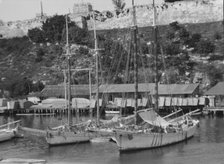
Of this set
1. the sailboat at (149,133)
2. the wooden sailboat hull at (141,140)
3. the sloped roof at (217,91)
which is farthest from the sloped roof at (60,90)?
the wooden sailboat hull at (141,140)

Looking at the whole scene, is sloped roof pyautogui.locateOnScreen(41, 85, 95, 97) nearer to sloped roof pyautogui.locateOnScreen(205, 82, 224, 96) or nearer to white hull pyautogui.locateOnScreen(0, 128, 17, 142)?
sloped roof pyautogui.locateOnScreen(205, 82, 224, 96)

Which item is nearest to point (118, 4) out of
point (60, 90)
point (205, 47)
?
point (205, 47)

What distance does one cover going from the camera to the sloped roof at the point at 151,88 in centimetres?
9375

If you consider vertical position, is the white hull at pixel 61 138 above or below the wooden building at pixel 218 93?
below

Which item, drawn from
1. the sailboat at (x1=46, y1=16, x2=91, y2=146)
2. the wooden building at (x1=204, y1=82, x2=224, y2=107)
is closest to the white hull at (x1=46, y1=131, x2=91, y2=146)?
the sailboat at (x1=46, y1=16, x2=91, y2=146)

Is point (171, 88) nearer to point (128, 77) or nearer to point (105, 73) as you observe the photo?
point (128, 77)

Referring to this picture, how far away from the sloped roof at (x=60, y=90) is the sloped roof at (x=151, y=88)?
3867 mm

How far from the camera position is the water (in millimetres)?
47812

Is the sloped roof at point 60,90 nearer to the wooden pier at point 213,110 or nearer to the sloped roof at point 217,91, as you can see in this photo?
the sloped roof at point 217,91

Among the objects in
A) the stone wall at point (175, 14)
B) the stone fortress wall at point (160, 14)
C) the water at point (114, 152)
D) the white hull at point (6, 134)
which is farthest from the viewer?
the stone fortress wall at point (160, 14)

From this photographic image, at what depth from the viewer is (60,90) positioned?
340ft

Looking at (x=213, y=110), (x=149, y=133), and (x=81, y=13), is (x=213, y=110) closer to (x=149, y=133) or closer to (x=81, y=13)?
(x=149, y=133)

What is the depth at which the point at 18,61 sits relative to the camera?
5285 inches

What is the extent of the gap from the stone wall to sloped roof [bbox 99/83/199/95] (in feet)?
139
